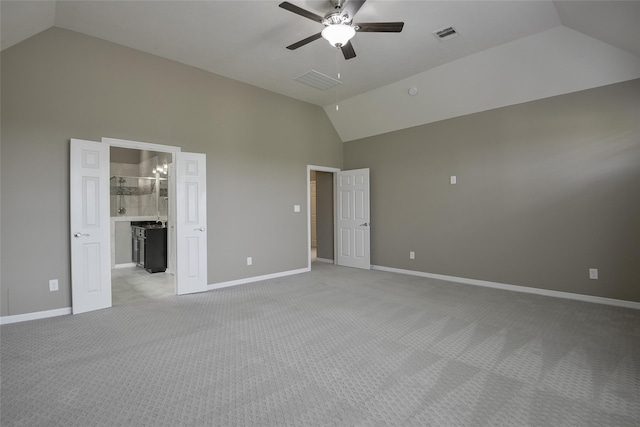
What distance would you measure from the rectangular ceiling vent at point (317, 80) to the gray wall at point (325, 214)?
2.27 m

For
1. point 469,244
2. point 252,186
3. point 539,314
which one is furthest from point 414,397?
point 252,186

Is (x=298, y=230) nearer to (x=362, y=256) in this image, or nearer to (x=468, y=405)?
(x=362, y=256)

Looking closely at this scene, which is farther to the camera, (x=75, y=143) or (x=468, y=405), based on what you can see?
(x=75, y=143)

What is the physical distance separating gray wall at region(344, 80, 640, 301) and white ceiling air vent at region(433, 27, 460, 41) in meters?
1.61

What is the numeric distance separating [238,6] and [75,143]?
8.01 feet

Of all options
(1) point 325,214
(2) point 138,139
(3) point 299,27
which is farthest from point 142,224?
(3) point 299,27

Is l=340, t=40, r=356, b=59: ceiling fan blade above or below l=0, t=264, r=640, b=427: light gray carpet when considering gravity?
above

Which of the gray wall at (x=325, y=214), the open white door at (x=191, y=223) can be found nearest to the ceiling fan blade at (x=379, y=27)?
the open white door at (x=191, y=223)

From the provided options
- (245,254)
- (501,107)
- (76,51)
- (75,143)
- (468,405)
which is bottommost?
(468,405)

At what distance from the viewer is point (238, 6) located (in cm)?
323

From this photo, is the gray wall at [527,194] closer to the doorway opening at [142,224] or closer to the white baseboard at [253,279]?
the white baseboard at [253,279]

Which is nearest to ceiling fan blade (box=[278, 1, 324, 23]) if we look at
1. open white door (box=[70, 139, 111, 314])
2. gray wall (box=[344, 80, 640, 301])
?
open white door (box=[70, 139, 111, 314])

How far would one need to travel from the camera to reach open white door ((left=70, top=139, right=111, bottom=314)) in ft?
12.0

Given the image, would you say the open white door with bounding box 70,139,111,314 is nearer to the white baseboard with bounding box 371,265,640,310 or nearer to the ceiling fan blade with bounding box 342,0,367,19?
the ceiling fan blade with bounding box 342,0,367,19
